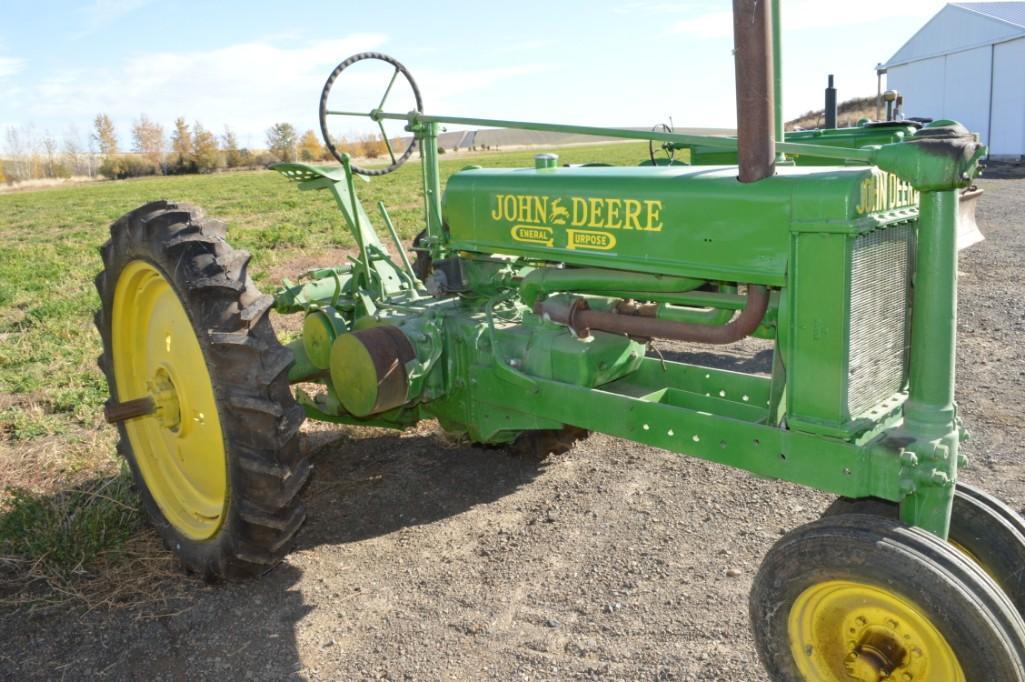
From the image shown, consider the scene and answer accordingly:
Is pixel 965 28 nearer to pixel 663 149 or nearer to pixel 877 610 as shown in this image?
pixel 663 149

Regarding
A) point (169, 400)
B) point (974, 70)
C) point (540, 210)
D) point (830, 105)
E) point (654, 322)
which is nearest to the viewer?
point (654, 322)

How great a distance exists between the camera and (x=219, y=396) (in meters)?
2.92

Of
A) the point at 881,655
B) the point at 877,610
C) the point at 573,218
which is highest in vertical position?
the point at 573,218

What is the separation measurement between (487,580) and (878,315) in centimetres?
175

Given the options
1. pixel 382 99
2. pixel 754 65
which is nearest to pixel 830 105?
pixel 382 99

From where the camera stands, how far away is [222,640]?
2916 mm

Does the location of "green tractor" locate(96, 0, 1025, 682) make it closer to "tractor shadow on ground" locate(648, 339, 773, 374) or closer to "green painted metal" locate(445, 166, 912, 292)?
"green painted metal" locate(445, 166, 912, 292)

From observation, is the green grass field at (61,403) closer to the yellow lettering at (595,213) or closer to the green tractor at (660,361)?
the green tractor at (660,361)

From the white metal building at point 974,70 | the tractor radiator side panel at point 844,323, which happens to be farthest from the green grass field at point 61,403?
the white metal building at point 974,70

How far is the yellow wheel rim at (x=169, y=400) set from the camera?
332cm

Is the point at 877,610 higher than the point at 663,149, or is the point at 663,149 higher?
the point at 663,149

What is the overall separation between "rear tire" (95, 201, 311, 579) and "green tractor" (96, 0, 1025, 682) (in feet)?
0.04

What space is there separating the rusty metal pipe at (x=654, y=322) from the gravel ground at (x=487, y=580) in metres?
0.94

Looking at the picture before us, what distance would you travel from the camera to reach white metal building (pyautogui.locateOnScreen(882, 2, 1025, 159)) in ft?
84.7
